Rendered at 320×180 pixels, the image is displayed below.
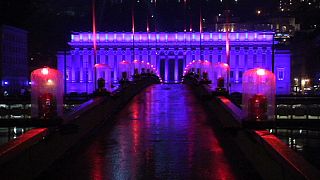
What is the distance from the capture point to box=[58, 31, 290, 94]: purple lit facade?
166250mm

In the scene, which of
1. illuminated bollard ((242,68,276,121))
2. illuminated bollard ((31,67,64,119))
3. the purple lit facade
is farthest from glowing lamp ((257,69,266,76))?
the purple lit facade

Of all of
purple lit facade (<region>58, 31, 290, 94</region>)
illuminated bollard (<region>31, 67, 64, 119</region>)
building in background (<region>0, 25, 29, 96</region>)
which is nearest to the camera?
illuminated bollard (<region>31, 67, 64, 119</region>)

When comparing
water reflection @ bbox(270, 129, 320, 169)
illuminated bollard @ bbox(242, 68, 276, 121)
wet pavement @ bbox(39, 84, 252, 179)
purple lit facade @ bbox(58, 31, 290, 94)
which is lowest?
water reflection @ bbox(270, 129, 320, 169)

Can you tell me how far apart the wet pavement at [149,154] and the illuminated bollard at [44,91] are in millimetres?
1143

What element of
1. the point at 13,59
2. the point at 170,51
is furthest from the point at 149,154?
the point at 170,51

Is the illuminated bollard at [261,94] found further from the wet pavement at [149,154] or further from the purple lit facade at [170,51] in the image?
the purple lit facade at [170,51]

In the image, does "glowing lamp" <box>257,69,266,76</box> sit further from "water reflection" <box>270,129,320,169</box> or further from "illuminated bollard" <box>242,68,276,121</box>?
"water reflection" <box>270,129,320,169</box>

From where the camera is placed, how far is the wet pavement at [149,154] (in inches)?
455

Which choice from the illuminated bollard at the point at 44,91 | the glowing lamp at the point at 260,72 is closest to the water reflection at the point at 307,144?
the glowing lamp at the point at 260,72

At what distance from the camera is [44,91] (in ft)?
48.3

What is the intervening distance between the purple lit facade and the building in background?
179 ft

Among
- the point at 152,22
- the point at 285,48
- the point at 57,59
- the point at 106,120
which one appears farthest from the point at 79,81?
the point at 106,120

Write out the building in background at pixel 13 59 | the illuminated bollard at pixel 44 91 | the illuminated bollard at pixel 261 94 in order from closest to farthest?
the illuminated bollard at pixel 261 94
the illuminated bollard at pixel 44 91
the building in background at pixel 13 59

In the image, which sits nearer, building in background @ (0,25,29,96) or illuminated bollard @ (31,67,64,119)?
illuminated bollard @ (31,67,64,119)
